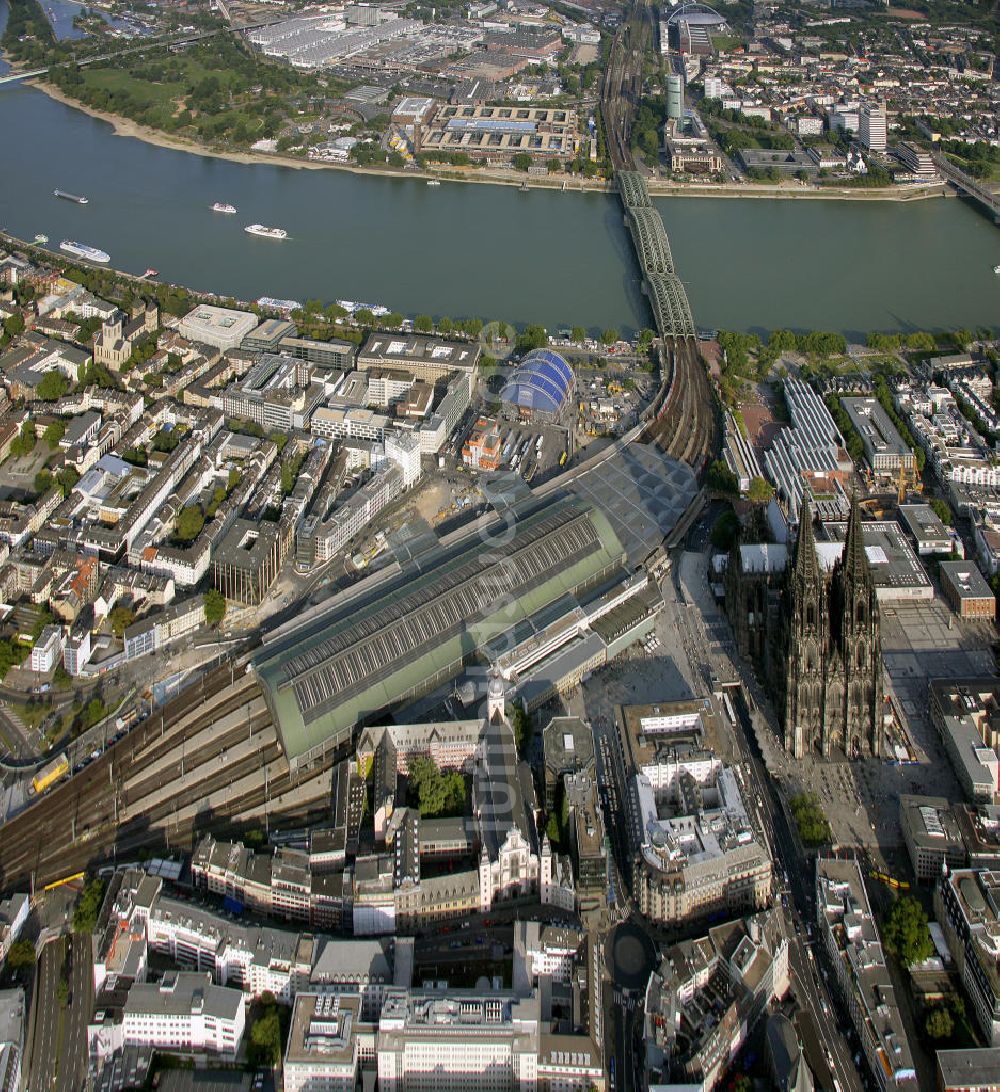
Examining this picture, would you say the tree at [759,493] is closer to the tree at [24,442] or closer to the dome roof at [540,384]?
the dome roof at [540,384]

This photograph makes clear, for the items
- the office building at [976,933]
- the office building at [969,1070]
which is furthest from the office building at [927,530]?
the office building at [969,1070]

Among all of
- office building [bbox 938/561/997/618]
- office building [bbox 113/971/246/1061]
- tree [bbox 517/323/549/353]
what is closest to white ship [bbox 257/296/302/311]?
tree [bbox 517/323/549/353]

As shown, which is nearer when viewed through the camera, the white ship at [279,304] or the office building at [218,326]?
the office building at [218,326]

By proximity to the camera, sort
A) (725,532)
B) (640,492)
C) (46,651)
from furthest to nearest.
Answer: (640,492) → (725,532) → (46,651)

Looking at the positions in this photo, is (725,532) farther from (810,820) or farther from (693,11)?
(693,11)

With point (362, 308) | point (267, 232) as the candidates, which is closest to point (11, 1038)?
point (362, 308)

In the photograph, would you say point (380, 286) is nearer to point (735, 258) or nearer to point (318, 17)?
point (735, 258)
